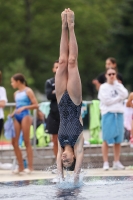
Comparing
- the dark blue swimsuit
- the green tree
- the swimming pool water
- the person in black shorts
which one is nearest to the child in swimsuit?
the dark blue swimsuit

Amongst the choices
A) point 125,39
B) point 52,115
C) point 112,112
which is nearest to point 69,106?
point 52,115

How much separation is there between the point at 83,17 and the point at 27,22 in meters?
4.24

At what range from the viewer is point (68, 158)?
10.1 m

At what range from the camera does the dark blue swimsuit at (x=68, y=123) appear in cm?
1035

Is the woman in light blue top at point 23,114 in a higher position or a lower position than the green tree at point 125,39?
lower

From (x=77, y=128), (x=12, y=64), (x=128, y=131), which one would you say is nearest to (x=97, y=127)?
(x=128, y=131)

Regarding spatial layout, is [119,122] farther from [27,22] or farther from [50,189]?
[27,22]

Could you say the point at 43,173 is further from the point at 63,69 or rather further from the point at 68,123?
the point at 68,123

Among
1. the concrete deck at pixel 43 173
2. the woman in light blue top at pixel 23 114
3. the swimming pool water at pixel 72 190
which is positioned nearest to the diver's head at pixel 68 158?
the swimming pool water at pixel 72 190

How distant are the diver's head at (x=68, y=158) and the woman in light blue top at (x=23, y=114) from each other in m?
4.34

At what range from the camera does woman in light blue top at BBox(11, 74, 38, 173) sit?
14555 mm

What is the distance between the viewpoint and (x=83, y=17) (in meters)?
53.3

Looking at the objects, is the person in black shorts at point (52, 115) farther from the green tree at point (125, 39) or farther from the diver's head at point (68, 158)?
the green tree at point (125, 39)

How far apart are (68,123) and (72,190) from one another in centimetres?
139
